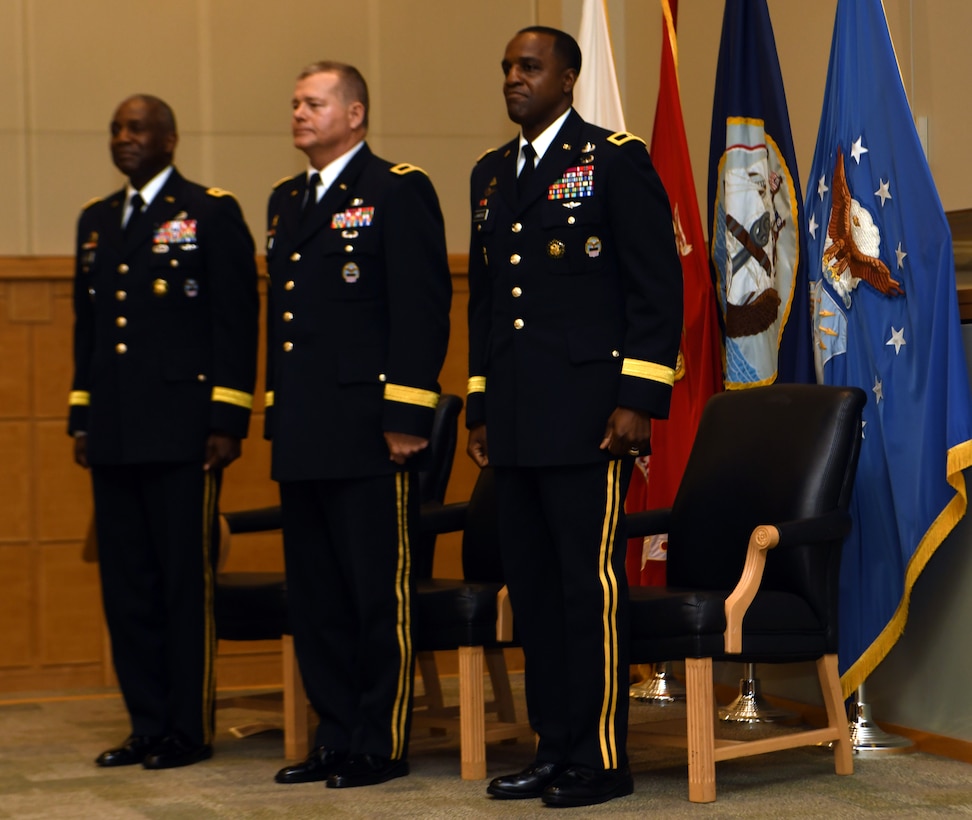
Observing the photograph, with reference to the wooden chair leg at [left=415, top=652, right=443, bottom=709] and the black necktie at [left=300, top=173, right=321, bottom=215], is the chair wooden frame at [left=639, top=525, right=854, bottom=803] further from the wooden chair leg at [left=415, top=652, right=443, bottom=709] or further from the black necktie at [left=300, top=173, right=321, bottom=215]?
the black necktie at [left=300, top=173, right=321, bottom=215]

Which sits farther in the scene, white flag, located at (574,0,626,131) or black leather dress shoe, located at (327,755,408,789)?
white flag, located at (574,0,626,131)

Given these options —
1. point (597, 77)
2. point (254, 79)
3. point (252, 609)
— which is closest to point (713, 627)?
point (252, 609)

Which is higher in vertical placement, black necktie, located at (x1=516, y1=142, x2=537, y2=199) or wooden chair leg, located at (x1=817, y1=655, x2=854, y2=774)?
black necktie, located at (x1=516, y1=142, x2=537, y2=199)

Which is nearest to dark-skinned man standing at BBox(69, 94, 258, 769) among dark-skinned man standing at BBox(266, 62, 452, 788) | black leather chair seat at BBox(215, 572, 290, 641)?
black leather chair seat at BBox(215, 572, 290, 641)

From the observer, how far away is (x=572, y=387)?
3.24 metres

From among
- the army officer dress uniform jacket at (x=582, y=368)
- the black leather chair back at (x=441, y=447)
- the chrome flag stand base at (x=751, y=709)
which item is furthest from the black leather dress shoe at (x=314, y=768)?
the chrome flag stand base at (x=751, y=709)

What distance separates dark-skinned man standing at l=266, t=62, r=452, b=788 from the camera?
350cm

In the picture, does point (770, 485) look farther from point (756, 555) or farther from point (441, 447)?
point (441, 447)

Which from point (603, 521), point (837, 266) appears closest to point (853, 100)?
point (837, 266)

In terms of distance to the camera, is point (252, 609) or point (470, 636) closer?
point (470, 636)

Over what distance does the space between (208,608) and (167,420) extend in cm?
49

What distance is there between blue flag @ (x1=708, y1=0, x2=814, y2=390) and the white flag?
2.33 ft

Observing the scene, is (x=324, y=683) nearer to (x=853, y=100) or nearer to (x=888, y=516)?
(x=888, y=516)

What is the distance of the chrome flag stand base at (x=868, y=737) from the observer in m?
3.78
